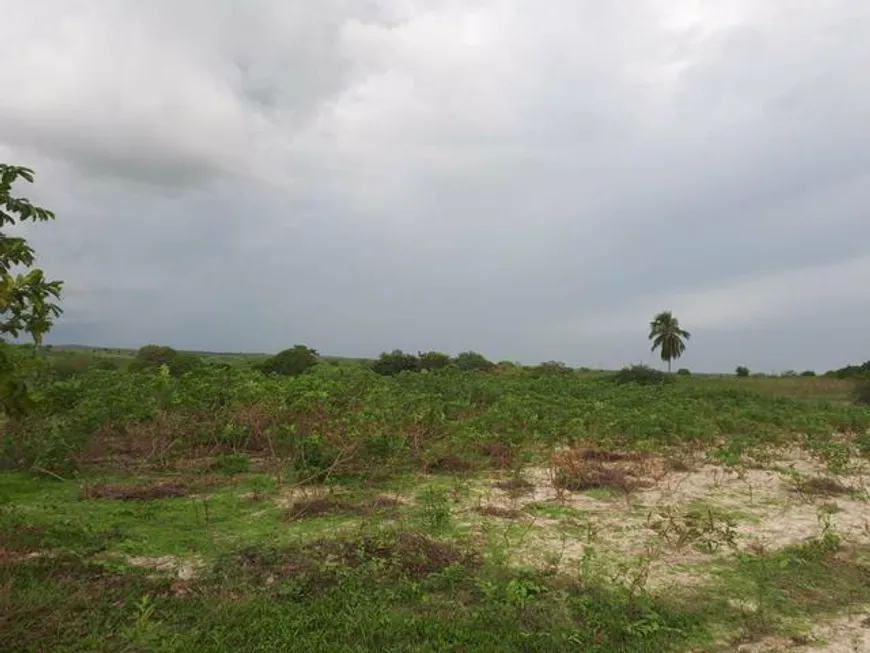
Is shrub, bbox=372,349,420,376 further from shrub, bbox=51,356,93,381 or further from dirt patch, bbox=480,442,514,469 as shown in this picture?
dirt patch, bbox=480,442,514,469

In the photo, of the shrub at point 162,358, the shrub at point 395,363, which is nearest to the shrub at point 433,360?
the shrub at point 395,363

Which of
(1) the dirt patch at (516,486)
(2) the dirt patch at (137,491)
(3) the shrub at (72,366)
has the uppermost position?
(3) the shrub at (72,366)

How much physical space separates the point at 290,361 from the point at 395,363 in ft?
27.1

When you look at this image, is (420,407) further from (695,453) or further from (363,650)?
(363,650)

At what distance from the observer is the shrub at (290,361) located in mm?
22734

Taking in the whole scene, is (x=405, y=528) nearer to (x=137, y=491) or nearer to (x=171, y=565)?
(x=171, y=565)

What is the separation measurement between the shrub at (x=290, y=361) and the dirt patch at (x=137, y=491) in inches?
575

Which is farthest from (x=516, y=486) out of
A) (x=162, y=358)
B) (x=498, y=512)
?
(x=162, y=358)

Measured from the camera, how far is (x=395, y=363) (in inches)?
1206

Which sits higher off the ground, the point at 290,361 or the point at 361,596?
the point at 290,361

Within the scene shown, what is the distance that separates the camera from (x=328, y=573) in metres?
4.75

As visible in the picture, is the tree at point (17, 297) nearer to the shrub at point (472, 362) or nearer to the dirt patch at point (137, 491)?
the dirt patch at point (137, 491)

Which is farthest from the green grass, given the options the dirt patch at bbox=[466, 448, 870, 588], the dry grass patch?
the dry grass patch

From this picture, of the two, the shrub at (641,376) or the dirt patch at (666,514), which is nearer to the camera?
the dirt patch at (666,514)
